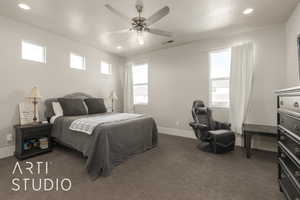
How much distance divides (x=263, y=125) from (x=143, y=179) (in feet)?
9.57

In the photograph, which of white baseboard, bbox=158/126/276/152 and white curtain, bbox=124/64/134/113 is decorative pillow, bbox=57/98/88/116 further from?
white baseboard, bbox=158/126/276/152

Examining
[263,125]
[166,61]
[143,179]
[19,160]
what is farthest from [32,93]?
[263,125]

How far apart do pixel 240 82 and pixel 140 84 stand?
3.22m

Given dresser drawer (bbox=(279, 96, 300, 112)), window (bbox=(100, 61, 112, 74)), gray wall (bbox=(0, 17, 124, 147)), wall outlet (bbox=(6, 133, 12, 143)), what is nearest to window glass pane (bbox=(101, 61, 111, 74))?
window (bbox=(100, 61, 112, 74))

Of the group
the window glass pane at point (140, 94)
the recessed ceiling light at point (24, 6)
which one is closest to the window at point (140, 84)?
the window glass pane at point (140, 94)

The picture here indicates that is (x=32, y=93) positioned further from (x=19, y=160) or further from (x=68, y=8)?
(x=68, y=8)

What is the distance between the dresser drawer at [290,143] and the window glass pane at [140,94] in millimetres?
4032

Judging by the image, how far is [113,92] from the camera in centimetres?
519

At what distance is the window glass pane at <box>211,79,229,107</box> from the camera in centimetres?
379

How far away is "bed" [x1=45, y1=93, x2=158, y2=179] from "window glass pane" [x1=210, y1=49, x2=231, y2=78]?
222cm

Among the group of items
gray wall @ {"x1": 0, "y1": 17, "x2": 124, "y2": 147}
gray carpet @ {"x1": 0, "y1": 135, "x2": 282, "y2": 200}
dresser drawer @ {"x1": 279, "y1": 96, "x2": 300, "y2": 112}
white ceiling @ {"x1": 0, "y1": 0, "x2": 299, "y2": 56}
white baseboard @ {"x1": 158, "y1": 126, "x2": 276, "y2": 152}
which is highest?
white ceiling @ {"x1": 0, "y1": 0, "x2": 299, "y2": 56}

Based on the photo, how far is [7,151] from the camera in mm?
2920

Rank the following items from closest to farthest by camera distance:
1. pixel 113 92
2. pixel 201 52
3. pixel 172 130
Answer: pixel 201 52 → pixel 172 130 → pixel 113 92

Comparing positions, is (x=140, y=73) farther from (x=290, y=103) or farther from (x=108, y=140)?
(x=290, y=103)
